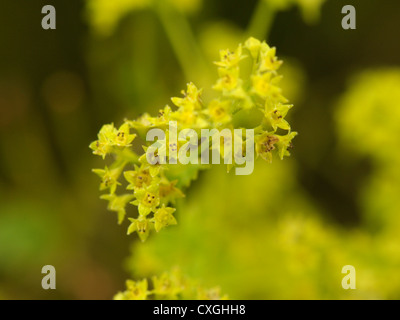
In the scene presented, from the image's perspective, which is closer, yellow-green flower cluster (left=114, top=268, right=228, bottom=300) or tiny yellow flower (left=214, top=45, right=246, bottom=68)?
tiny yellow flower (left=214, top=45, right=246, bottom=68)

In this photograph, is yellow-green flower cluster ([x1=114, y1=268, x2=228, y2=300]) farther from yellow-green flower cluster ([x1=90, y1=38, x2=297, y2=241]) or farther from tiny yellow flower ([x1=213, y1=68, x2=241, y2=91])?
tiny yellow flower ([x1=213, y1=68, x2=241, y2=91])

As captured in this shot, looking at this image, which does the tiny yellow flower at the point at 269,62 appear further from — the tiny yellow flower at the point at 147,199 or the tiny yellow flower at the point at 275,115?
the tiny yellow flower at the point at 147,199

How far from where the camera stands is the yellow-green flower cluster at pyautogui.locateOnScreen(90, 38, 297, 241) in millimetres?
1528

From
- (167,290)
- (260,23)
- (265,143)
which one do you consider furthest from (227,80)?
(260,23)

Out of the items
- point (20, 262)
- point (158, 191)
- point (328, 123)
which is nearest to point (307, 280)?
point (158, 191)

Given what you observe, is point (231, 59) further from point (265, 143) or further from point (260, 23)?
point (260, 23)

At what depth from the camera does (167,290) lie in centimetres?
189

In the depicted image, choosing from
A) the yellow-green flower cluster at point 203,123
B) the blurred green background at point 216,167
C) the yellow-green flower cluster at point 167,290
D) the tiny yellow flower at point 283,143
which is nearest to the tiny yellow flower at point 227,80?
the yellow-green flower cluster at point 203,123

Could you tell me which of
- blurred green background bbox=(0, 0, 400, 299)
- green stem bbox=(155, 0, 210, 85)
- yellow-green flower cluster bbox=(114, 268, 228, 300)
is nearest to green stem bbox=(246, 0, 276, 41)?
blurred green background bbox=(0, 0, 400, 299)

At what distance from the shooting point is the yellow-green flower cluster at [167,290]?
1859 mm

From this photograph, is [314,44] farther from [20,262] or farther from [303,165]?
[20,262]

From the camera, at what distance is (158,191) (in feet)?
5.43

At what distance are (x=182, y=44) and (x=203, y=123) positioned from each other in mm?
1775
